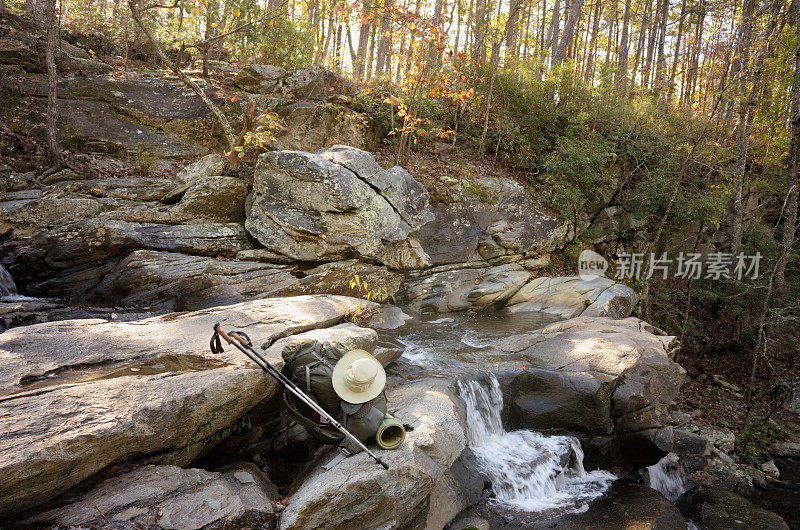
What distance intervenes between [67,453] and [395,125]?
518 inches

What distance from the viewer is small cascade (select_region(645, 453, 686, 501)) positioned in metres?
7.29

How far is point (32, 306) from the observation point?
6.93 m

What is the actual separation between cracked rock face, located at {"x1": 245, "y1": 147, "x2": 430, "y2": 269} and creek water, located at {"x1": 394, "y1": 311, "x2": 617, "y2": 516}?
298cm

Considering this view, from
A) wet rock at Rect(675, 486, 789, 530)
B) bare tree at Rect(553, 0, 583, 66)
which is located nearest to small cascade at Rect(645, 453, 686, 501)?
wet rock at Rect(675, 486, 789, 530)

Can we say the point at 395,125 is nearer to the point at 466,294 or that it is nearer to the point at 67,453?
the point at 466,294

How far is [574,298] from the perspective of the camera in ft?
39.0

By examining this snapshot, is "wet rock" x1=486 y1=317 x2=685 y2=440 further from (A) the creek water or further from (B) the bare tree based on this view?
(B) the bare tree

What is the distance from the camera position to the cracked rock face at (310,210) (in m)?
9.63

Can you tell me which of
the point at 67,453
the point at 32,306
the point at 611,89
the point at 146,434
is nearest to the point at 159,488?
the point at 146,434

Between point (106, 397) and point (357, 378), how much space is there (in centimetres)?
222

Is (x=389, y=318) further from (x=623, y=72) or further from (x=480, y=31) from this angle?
(x=623, y=72)

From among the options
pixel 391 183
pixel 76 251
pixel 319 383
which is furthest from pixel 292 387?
pixel 391 183

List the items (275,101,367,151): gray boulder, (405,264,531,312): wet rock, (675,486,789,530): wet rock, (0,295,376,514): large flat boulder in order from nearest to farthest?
(0,295,376,514): large flat boulder < (675,486,789,530): wet rock < (405,264,531,312): wet rock < (275,101,367,151): gray boulder

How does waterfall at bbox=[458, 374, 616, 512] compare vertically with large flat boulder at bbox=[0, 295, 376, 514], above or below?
below
